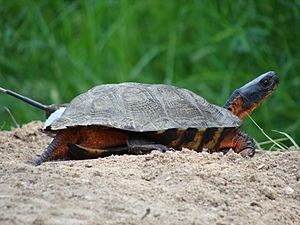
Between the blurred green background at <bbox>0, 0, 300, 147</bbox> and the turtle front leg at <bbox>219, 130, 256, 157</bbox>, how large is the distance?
8.00 ft

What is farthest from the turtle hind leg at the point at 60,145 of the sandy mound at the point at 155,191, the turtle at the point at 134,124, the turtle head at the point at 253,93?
the turtle head at the point at 253,93

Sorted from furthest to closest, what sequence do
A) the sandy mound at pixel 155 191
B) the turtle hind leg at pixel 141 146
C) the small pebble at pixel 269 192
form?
the turtle hind leg at pixel 141 146 < the small pebble at pixel 269 192 < the sandy mound at pixel 155 191

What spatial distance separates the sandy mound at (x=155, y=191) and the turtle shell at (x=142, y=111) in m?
0.30

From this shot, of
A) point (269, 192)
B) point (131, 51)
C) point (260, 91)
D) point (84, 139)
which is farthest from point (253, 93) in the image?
point (131, 51)

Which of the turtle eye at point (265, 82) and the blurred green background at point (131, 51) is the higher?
the turtle eye at point (265, 82)

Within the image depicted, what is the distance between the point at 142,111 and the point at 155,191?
946 millimetres

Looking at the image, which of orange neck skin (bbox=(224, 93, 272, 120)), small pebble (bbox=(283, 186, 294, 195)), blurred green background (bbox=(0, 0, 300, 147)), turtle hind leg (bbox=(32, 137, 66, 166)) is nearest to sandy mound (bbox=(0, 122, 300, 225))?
small pebble (bbox=(283, 186, 294, 195))

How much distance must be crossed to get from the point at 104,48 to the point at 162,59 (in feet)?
2.59

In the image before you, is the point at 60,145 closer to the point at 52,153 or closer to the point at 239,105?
the point at 52,153

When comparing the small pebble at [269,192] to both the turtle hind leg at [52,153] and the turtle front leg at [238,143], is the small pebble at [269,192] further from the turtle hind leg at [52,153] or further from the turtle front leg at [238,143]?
the turtle hind leg at [52,153]

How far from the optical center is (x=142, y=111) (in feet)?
13.2

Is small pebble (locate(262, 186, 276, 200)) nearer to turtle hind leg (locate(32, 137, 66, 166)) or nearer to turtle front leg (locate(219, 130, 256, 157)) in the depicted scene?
turtle front leg (locate(219, 130, 256, 157))

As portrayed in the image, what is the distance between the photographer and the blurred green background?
7.03 m

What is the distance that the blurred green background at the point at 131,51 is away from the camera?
703 cm
